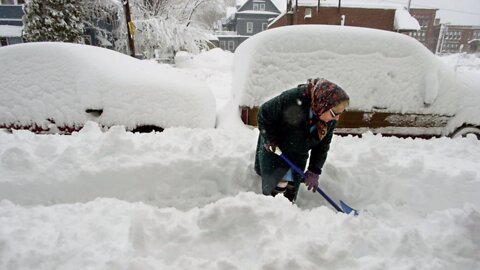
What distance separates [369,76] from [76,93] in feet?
12.6

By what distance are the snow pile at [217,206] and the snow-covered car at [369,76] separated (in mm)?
467

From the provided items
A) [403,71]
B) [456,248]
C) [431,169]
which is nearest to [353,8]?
[403,71]

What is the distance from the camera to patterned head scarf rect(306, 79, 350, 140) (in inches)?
82.7

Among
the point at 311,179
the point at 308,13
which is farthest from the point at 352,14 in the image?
the point at 311,179

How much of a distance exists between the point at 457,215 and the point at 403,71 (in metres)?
2.76

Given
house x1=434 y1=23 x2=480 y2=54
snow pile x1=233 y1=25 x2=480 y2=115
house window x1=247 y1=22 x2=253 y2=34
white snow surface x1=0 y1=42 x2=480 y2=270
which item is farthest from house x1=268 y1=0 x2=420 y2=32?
house x1=434 y1=23 x2=480 y2=54

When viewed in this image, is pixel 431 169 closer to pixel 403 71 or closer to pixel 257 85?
pixel 403 71

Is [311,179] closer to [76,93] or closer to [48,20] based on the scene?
[76,93]

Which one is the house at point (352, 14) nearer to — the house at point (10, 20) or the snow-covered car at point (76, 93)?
the house at point (10, 20)

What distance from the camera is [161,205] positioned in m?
2.95

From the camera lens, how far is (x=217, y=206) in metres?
1.77

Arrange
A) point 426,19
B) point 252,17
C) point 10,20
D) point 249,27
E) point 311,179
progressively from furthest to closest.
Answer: point 426,19 < point 249,27 < point 252,17 < point 10,20 < point 311,179

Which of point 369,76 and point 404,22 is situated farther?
point 404,22

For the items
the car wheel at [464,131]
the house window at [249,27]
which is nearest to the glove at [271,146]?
the car wheel at [464,131]
